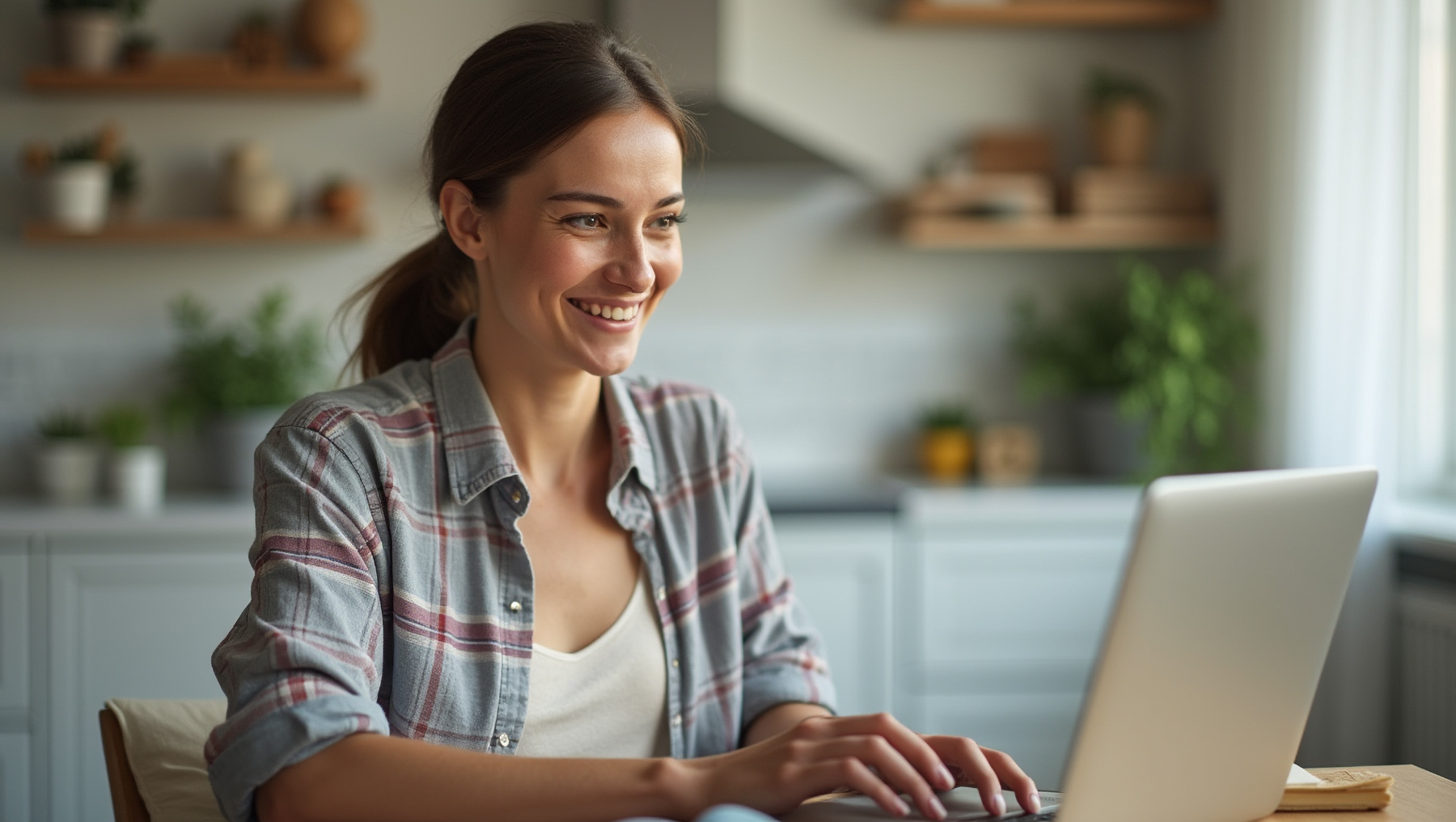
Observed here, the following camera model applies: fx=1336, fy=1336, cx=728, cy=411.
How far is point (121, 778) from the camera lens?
113 cm

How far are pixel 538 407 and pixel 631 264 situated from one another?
210mm

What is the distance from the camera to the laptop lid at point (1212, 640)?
0.79m

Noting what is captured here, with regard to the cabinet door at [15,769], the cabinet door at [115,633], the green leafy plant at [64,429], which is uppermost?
the green leafy plant at [64,429]

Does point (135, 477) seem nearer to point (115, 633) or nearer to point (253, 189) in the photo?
point (115, 633)

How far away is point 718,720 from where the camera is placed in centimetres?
140

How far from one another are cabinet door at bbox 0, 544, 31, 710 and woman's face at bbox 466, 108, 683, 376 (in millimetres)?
1865

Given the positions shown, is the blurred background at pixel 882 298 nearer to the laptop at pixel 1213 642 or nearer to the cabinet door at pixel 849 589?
the cabinet door at pixel 849 589

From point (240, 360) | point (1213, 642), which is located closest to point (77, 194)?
point (240, 360)

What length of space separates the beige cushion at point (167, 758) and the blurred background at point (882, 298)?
1.66 meters

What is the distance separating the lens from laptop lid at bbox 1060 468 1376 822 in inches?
31.2

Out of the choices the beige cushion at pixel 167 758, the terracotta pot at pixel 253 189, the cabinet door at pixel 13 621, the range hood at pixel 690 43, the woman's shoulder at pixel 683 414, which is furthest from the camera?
the terracotta pot at pixel 253 189

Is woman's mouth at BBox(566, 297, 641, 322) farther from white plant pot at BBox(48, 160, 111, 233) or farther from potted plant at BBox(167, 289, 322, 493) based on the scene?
Answer: white plant pot at BBox(48, 160, 111, 233)

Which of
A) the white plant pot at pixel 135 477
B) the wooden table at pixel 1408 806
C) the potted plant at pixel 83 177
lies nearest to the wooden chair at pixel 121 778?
the wooden table at pixel 1408 806

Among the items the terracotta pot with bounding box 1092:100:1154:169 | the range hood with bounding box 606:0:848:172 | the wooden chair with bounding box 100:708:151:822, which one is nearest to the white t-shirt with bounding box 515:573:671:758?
the wooden chair with bounding box 100:708:151:822
